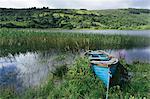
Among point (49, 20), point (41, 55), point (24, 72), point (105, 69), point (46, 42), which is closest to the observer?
point (105, 69)

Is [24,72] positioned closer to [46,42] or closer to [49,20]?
[46,42]

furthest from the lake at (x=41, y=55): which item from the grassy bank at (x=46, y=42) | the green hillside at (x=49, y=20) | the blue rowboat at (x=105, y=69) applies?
the green hillside at (x=49, y=20)

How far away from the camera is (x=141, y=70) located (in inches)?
550

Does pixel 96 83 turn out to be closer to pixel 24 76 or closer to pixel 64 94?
pixel 64 94

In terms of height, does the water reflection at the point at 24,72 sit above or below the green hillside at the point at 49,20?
above

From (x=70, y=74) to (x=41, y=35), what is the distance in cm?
1391

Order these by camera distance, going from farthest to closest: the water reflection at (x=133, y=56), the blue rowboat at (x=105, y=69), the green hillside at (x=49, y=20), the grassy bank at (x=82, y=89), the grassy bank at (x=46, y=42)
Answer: the green hillside at (x=49, y=20)
the grassy bank at (x=46, y=42)
the water reflection at (x=133, y=56)
the blue rowboat at (x=105, y=69)
the grassy bank at (x=82, y=89)

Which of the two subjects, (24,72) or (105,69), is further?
(24,72)

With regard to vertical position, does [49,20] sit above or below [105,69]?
below

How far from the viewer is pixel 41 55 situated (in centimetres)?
1992

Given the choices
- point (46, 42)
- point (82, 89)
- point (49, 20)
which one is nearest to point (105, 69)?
point (82, 89)

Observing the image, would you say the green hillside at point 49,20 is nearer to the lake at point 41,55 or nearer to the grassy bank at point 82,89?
the lake at point 41,55

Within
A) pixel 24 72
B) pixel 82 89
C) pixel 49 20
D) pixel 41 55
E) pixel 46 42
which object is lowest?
pixel 49 20

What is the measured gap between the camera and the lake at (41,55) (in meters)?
12.6
